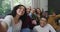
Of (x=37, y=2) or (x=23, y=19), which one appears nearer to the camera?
(x=23, y=19)

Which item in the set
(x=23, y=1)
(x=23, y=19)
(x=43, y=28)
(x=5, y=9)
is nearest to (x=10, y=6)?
(x=5, y=9)

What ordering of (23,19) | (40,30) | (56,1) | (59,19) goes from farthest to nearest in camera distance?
(56,1)
(59,19)
(40,30)
(23,19)

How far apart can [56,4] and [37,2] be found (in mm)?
753

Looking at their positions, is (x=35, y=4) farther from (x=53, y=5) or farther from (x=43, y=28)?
(x=43, y=28)

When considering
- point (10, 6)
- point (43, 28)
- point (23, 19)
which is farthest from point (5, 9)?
point (23, 19)

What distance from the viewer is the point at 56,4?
511 centimetres

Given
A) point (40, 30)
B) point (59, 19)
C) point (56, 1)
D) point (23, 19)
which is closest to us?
point (23, 19)

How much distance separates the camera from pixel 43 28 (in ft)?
9.14

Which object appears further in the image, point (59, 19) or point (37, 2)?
point (37, 2)

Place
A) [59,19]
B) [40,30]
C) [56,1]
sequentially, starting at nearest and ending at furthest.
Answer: [40,30], [59,19], [56,1]

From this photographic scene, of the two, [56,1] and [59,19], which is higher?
[56,1]

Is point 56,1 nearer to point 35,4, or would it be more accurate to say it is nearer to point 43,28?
point 35,4

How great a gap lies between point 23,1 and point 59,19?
158cm

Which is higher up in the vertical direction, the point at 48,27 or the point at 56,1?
the point at 56,1
